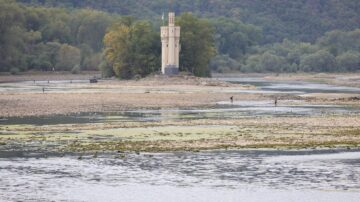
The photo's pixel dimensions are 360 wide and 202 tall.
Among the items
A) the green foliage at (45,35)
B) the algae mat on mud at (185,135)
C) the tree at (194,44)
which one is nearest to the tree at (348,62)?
the green foliage at (45,35)

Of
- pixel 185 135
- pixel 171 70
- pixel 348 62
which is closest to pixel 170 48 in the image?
pixel 171 70

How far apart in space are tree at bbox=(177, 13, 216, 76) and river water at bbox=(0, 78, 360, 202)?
90.8 meters

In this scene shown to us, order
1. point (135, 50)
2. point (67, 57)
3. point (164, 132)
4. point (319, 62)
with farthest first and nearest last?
point (319, 62) → point (67, 57) → point (135, 50) → point (164, 132)

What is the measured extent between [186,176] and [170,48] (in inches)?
3562

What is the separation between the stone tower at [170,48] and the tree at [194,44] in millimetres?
6189

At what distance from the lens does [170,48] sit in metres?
124

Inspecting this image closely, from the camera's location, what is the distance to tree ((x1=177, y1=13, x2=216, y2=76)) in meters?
132

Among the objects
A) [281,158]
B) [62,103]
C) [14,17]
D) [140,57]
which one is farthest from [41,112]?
[14,17]

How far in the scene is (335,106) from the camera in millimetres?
73938

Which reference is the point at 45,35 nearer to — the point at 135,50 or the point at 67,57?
the point at 67,57

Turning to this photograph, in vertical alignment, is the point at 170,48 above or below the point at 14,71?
above

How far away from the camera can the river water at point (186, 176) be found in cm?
3064

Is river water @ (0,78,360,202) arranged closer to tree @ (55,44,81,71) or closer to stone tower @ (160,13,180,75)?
stone tower @ (160,13,180,75)

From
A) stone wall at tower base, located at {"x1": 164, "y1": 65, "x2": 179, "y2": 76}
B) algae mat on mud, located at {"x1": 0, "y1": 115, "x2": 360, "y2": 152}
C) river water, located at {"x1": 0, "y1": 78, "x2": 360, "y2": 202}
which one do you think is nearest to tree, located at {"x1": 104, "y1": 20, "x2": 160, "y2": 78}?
stone wall at tower base, located at {"x1": 164, "y1": 65, "x2": 179, "y2": 76}
